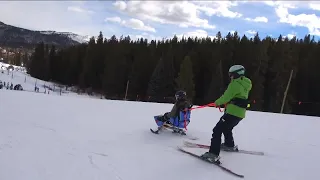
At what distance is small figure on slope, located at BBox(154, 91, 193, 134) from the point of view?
8.69 meters

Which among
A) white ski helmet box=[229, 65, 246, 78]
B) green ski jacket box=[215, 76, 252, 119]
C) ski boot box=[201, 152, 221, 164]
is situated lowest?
ski boot box=[201, 152, 221, 164]

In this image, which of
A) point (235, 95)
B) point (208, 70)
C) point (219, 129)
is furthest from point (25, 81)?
point (235, 95)

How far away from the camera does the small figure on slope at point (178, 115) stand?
8.69 meters

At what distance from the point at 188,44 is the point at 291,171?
220 feet

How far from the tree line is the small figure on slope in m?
30.3

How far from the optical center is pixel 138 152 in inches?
267

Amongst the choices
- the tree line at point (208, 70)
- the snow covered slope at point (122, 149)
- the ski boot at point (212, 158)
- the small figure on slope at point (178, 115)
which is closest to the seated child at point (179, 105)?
the small figure on slope at point (178, 115)

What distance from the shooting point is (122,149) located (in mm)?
6887

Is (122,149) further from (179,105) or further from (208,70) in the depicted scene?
(208,70)

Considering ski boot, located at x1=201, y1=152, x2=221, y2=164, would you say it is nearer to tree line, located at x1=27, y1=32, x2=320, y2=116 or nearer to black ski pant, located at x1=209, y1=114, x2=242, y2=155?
black ski pant, located at x1=209, y1=114, x2=242, y2=155

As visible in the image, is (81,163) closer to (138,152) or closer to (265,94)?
(138,152)

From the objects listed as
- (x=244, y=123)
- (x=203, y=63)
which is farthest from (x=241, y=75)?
(x=203, y=63)

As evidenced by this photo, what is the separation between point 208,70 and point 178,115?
2039 inches

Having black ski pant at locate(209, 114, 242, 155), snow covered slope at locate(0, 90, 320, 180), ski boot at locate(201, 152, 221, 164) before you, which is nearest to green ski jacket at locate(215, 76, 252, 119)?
black ski pant at locate(209, 114, 242, 155)
